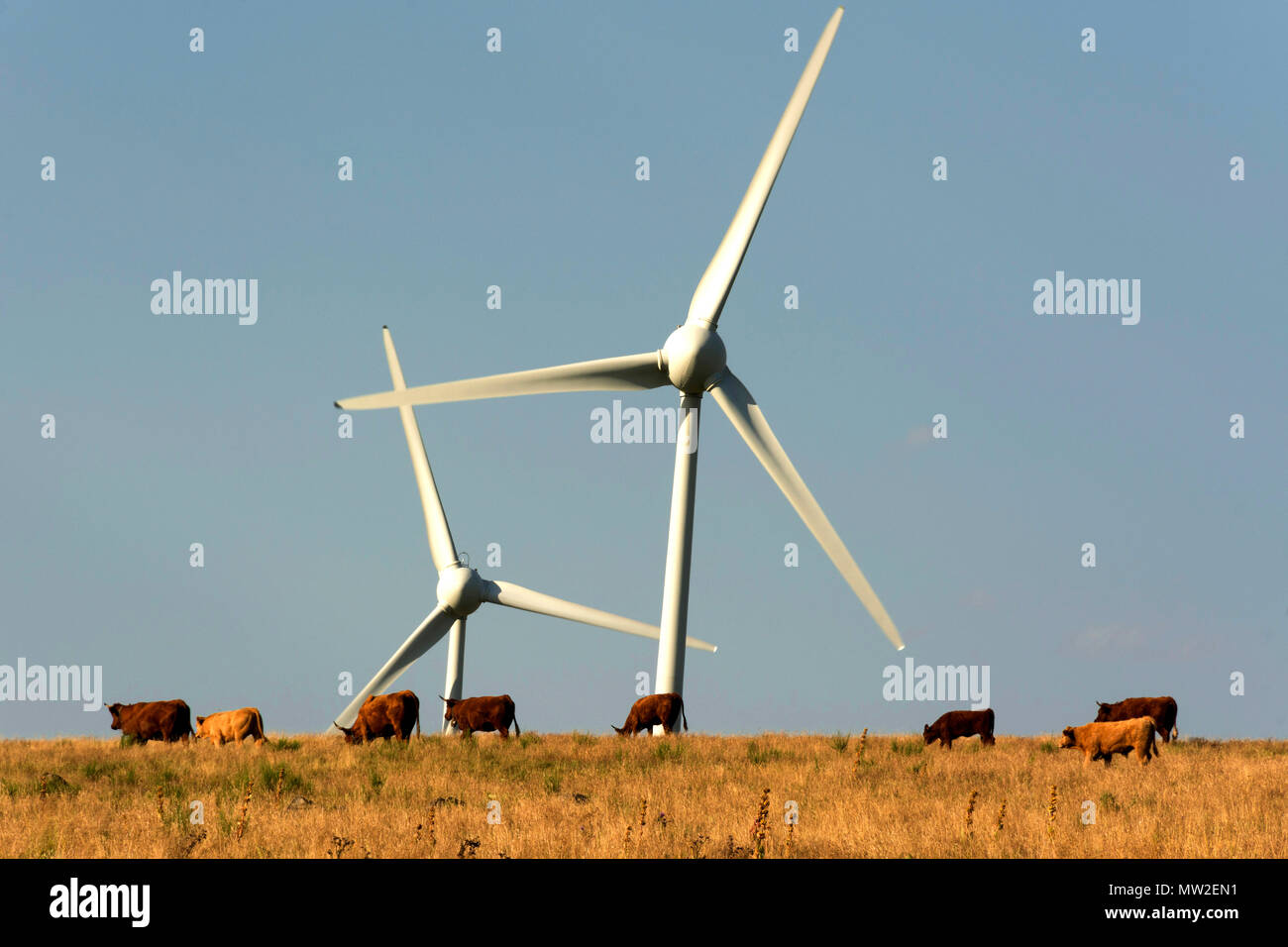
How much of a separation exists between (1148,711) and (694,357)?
556 inches

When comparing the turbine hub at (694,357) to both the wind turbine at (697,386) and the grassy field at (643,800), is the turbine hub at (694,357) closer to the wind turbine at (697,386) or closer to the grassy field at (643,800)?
the wind turbine at (697,386)

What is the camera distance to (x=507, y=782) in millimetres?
21062

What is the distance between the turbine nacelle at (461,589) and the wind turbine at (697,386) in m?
12.9

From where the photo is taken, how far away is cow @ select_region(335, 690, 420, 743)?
29656mm

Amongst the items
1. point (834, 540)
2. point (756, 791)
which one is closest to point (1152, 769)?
point (756, 791)

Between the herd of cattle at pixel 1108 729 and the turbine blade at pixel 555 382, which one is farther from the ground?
the turbine blade at pixel 555 382

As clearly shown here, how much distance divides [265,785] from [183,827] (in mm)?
4265

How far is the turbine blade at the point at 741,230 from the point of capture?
3453cm

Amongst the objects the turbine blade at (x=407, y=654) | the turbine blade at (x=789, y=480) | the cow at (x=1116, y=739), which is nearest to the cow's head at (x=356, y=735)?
the turbine blade at (x=407, y=654)

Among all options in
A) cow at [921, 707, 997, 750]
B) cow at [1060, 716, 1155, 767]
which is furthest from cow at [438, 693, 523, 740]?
cow at [1060, 716, 1155, 767]

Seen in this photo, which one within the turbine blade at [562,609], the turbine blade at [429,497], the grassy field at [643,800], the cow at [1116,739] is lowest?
the grassy field at [643,800]

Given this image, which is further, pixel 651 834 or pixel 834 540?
pixel 834 540

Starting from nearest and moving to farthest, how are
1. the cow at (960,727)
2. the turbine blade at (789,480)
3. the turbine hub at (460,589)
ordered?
the cow at (960,727) < the turbine blade at (789,480) < the turbine hub at (460,589)
